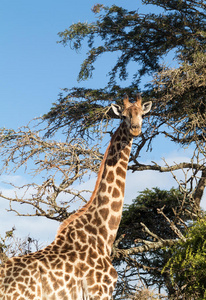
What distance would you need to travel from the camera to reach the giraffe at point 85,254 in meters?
5.22

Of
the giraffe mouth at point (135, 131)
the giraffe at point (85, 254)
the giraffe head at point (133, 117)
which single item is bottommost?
the giraffe at point (85, 254)

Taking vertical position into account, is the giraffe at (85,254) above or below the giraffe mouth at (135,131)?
below

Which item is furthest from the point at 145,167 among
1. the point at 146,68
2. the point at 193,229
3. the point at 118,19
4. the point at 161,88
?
the point at 193,229

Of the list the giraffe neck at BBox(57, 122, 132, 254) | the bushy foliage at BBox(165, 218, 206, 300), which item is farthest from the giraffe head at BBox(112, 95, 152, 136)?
the bushy foliage at BBox(165, 218, 206, 300)

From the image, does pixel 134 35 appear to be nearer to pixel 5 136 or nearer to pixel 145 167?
pixel 145 167

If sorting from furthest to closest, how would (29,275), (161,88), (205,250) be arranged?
1. (161,88)
2. (205,250)
3. (29,275)

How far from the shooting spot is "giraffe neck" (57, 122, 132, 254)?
5914 millimetres

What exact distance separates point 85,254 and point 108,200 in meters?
0.87

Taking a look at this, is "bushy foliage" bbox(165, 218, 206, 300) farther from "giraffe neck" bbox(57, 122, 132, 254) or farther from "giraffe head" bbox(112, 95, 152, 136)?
"giraffe head" bbox(112, 95, 152, 136)

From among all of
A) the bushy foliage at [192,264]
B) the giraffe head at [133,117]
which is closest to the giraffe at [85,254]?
the giraffe head at [133,117]

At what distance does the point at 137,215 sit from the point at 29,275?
8.65 metres

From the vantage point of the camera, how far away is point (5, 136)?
12.8 m

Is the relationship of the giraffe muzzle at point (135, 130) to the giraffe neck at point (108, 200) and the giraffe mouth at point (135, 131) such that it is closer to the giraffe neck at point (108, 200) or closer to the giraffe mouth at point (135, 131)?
the giraffe mouth at point (135, 131)

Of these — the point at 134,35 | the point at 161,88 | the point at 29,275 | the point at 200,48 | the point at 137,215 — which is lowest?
the point at 29,275
